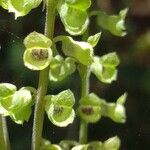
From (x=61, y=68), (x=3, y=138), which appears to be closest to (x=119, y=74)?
(x=61, y=68)

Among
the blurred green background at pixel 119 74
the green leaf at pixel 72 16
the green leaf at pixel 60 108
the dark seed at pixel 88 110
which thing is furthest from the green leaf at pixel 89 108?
the blurred green background at pixel 119 74

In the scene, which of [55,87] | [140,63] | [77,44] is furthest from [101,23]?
[140,63]

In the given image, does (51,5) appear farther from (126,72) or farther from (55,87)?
(126,72)

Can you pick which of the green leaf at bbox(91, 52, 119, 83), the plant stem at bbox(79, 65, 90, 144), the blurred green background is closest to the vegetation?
the plant stem at bbox(79, 65, 90, 144)

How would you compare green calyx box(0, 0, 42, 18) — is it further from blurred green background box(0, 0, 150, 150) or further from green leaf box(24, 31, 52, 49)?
blurred green background box(0, 0, 150, 150)

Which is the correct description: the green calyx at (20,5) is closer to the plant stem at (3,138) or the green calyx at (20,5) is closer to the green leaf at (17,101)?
the green leaf at (17,101)
